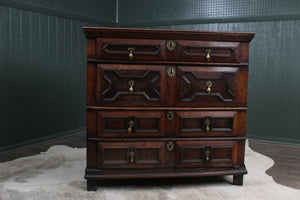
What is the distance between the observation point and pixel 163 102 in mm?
2299

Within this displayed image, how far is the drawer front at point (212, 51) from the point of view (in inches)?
90.2

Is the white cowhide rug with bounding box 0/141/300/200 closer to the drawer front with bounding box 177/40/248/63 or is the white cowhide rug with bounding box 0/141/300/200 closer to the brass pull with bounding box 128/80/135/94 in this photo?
the brass pull with bounding box 128/80/135/94

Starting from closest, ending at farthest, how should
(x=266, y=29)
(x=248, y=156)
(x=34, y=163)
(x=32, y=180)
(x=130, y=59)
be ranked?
(x=130, y=59) → (x=32, y=180) → (x=34, y=163) → (x=248, y=156) → (x=266, y=29)

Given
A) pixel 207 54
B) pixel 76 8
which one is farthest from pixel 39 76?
pixel 207 54

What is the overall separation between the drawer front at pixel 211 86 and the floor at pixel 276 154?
3.05 feet

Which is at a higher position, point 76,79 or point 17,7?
point 17,7

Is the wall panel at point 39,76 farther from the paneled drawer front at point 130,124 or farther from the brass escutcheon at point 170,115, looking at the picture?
the brass escutcheon at point 170,115

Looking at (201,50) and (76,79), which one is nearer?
(201,50)

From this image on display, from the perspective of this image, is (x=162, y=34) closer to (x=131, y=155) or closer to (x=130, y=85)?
(x=130, y=85)

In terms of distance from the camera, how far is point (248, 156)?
3.32m

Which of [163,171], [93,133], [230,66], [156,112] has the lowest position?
[163,171]

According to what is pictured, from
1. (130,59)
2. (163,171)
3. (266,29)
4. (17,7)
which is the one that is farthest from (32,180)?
(266,29)

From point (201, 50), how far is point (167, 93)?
0.47 metres

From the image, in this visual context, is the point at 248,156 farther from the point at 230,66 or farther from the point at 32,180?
the point at 32,180
